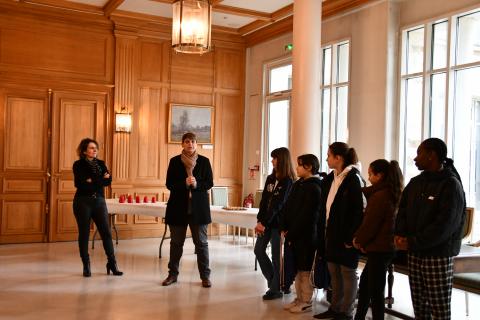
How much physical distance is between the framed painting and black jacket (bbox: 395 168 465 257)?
21.9ft

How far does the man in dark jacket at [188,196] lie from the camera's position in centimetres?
568

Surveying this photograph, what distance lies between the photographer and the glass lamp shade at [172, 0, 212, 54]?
5191 millimetres

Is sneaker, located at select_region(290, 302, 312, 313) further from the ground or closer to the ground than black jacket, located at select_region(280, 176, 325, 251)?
closer to the ground

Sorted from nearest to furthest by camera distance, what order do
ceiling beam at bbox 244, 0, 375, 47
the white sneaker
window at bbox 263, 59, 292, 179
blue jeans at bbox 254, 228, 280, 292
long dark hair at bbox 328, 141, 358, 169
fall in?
long dark hair at bbox 328, 141, 358, 169, the white sneaker, blue jeans at bbox 254, 228, 280, 292, ceiling beam at bbox 244, 0, 375, 47, window at bbox 263, 59, 292, 179

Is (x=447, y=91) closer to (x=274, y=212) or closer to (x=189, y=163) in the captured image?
(x=274, y=212)

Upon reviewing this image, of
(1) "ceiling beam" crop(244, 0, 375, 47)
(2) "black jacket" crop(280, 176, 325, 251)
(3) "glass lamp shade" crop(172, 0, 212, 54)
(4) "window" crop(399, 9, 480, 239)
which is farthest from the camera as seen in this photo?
(1) "ceiling beam" crop(244, 0, 375, 47)

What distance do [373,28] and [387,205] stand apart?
4.11 m

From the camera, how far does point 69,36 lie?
362 inches

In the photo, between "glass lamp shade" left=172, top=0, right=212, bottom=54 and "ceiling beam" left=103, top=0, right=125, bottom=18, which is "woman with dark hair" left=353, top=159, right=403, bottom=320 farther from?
"ceiling beam" left=103, top=0, right=125, bottom=18

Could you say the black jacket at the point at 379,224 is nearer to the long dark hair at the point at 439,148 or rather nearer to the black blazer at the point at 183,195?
the long dark hair at the point at 439,148

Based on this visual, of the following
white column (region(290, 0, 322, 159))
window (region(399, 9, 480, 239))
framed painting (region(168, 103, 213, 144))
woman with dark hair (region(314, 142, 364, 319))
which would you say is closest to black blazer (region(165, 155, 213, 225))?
woman with dark hair (region(314, 142, 364, 319))

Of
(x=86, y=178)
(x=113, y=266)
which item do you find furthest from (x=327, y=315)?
(x=86, y=178)

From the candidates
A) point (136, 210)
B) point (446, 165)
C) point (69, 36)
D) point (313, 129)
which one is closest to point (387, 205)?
point (446, 165)

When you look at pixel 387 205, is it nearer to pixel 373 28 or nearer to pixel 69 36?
pixel 373 28
